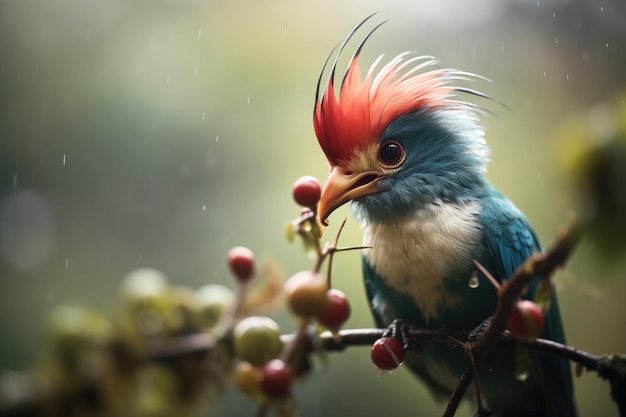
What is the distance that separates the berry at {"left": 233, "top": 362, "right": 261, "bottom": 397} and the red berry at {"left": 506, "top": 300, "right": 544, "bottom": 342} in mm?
383

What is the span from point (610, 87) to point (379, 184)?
1.72 meters

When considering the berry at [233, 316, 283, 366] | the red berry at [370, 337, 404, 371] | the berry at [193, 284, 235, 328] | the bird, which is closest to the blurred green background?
the bird

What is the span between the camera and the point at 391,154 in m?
1.50

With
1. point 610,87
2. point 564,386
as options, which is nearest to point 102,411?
point 564,386

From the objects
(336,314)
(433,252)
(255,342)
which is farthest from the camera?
(433,252)

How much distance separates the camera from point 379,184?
4.86 ft

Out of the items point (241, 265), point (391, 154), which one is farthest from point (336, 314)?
point (391, 154)

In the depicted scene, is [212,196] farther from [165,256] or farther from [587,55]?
[587,55]

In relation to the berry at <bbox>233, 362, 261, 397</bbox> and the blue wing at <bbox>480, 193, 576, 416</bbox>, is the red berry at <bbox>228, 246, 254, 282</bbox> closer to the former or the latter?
the berry at <bbox>233, 362, 261, 397</bbox>

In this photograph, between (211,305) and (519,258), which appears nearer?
(211,305)

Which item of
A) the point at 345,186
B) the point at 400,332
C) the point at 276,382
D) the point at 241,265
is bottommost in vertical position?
the point at 400,332

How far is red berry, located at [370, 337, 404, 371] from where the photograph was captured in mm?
1212

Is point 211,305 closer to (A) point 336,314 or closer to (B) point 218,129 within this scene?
(A) point 336,314

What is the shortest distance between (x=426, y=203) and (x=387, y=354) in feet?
1.38
